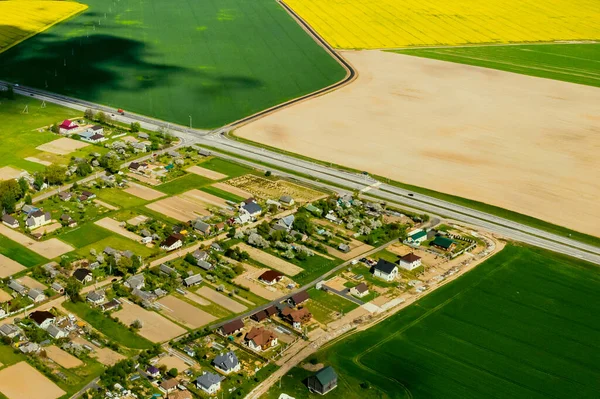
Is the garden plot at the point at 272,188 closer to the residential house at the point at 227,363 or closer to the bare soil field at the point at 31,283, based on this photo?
the bare soil field at the point at 31,283

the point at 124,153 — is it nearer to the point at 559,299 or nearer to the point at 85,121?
the point at 85,121

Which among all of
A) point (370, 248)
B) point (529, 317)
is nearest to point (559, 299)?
point (529, 317)

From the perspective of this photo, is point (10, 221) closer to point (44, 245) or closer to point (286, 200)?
point (44, 245)

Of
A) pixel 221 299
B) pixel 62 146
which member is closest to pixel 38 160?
pixel 62 146

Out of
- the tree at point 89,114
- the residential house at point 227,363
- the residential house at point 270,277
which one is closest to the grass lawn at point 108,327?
the residential house at point 227,363

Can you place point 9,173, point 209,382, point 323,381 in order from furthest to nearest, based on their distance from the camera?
point 9,173, point 209,382, point 323,381

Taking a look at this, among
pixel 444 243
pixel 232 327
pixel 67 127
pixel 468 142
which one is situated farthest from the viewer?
pixel 468 142

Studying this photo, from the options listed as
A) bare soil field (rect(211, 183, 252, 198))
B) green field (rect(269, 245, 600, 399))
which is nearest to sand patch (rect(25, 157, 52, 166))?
bare soil field (rect(211, 183, 252, 198))
